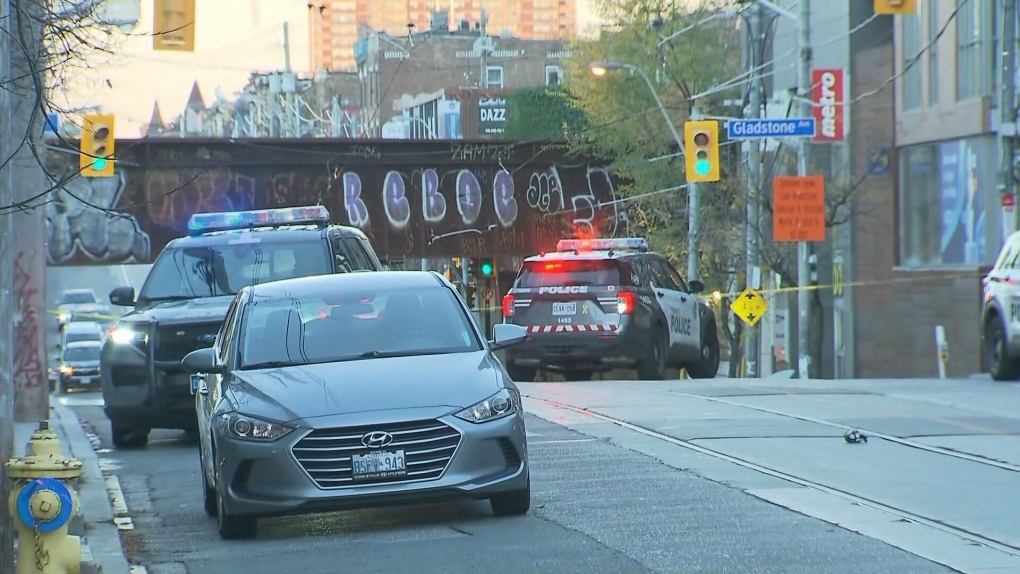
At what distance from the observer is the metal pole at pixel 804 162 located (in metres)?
32.2

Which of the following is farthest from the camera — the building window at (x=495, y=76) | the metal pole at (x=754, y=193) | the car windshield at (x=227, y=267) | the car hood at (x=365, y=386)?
the building window at (x=495, y=76)

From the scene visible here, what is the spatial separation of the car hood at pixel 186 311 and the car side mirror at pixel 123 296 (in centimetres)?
42

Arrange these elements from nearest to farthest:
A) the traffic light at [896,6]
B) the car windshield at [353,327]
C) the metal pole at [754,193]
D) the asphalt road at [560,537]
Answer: the asphalt road at [560,537] → the car windshield at [353,327] → the traffic light at [896,6] → the metal pole at [754,193]

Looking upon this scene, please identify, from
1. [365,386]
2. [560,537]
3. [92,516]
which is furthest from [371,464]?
[92,516]

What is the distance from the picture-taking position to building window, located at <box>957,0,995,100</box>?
101 ft

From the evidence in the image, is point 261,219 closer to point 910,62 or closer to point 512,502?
point 512,502

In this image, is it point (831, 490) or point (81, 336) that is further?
point (81, 336)

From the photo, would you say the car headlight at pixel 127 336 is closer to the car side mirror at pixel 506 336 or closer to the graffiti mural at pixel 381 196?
the car side mirror at pixel 506 336

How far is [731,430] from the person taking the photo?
1446cm

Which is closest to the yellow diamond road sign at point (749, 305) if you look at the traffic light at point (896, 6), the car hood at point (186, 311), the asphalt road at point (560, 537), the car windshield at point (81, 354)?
the traffic light at point (896, 6)

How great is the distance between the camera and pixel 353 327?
34.5 ft

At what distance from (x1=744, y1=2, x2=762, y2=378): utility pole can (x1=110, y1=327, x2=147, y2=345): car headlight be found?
24.0m

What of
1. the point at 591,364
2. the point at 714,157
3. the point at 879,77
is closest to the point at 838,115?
the point at 879,77

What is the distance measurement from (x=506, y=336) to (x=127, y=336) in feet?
18.1
